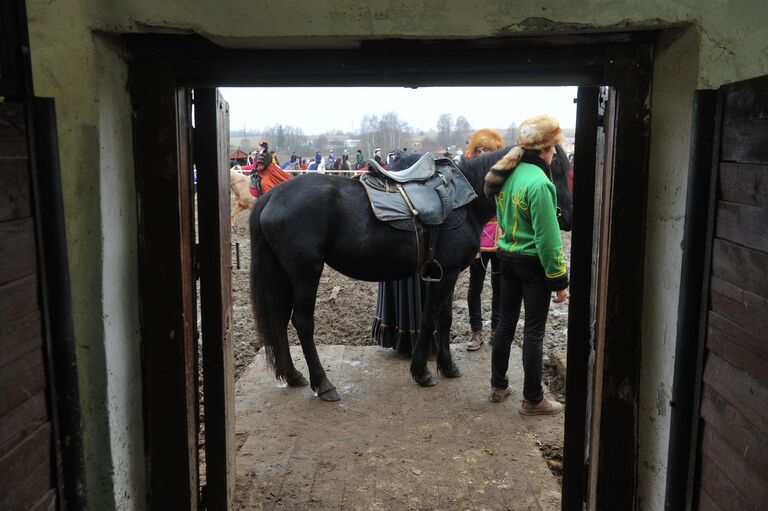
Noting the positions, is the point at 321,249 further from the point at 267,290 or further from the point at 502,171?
the point at 502,171

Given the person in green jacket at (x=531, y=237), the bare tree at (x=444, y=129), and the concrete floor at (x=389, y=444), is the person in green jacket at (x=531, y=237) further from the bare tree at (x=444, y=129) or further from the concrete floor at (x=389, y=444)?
the bare tree at (x=444, y=129)

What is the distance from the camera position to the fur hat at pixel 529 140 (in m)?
3.87

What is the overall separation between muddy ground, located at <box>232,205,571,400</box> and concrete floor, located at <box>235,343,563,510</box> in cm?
51

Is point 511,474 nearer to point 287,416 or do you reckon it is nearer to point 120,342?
point 287,416

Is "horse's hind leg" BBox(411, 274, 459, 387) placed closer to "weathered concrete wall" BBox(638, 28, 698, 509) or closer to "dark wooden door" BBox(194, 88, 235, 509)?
"dark wooden door" BBox(194, 88, 235, 509)

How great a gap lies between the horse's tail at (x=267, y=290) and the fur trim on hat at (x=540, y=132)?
6.09 feet

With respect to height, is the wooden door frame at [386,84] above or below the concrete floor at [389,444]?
above

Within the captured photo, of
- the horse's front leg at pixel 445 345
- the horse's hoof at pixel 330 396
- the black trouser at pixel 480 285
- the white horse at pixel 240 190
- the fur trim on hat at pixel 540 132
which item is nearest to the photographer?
the fur trim on hat at pixel 540 132

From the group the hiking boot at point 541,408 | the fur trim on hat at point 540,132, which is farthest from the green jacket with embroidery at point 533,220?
the hiking boot at point 541,408

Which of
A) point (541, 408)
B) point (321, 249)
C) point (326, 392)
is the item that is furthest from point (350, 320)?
point (541, 408)

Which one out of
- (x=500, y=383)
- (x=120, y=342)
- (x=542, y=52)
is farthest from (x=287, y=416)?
(x=542, y=52)

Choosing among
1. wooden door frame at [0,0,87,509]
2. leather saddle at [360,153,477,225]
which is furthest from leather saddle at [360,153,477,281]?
wooden door frame at [0,0,87,509]

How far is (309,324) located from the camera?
4480 mm

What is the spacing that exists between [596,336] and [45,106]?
1.91 m
